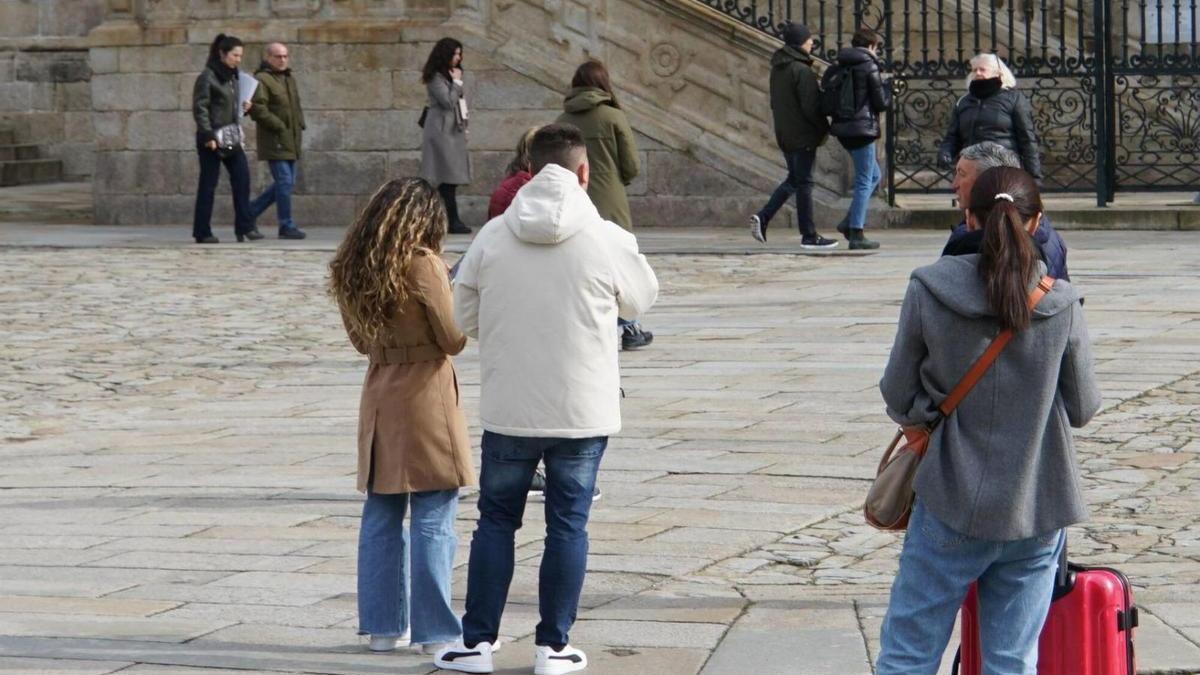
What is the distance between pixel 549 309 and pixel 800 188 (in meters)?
11.7

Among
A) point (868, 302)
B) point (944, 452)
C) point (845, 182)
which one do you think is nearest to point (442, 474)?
point (944, 452)

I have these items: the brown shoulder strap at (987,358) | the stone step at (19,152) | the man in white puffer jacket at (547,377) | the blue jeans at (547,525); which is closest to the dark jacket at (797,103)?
the man in white puffer jacket at (547,377)

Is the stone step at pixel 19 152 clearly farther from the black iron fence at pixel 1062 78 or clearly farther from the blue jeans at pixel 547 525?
the blue jeans at pixel 547 525

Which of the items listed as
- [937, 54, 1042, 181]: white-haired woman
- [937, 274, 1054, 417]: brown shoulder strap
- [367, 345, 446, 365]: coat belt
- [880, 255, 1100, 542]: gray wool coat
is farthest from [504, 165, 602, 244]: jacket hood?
[937, 54, 1042, 181]: white-haired woman

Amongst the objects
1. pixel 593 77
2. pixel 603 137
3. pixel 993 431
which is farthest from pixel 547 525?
pixel 603 137

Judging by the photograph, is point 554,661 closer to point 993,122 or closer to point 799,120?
point 993,122

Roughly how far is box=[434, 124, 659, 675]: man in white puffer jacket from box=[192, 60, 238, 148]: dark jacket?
13185 mm

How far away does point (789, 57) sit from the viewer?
669 inches

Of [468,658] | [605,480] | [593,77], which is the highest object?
[593,77]

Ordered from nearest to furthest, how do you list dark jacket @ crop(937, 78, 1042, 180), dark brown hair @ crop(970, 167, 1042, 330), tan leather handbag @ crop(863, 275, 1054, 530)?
1. dark brown hair @ crop(970, 167, 1042, 330)
2. tan leather handbag @ crop(863, 275, 1054, 530)
3. dark jacket @ crop(937, 78, 1042, 180)

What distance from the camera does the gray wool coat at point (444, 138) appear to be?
1872 cm

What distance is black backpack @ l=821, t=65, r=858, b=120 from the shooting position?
55.1 feet

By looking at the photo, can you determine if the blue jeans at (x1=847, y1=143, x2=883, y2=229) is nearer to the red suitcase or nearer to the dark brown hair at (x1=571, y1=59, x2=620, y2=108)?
the dark brown hair at (x1=571, y1=59, x2=620, y2=108)

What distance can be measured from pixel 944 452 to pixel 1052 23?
1791cm
